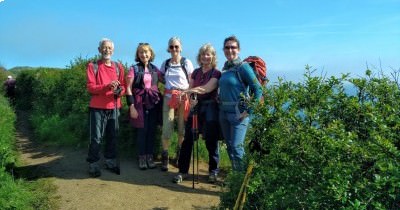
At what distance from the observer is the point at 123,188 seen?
6836 millimetres

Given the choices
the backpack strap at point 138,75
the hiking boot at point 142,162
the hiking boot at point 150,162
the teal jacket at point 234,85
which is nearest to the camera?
the teal jacket at point 234,85

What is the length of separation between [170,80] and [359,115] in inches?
160

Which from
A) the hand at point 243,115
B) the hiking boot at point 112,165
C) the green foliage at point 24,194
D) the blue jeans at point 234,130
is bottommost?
the green foliage at point 24,194

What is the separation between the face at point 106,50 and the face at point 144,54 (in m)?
0.47

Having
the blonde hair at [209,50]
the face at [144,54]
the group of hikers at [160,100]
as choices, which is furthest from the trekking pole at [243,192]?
the face at [144,54]


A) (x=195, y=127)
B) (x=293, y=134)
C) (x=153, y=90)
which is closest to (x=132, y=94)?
(x=153, y=90)

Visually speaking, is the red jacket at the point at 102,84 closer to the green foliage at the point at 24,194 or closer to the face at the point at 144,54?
the face at the point at 144,54

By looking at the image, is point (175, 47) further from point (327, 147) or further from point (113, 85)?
point (327, 147)

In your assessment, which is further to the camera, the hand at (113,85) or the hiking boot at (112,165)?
the hiking boot at (112,165)

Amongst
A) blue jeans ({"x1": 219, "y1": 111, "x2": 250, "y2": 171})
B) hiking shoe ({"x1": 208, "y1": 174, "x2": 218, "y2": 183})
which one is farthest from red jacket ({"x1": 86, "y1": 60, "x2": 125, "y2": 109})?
blue jeans ({"x1": 219, "y1": 111, "x2": 250, "y2": 171})

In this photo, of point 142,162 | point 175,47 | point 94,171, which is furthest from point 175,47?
point 94,171

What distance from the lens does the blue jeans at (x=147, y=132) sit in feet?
24.7

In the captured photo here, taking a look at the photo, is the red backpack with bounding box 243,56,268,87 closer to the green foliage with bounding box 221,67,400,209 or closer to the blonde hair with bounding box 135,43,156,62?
the blonde hair with bounding box 135,43,156,62

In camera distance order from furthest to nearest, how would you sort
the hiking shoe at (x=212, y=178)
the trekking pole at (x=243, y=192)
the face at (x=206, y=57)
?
1. the hiking shoe at (x=212, y=178)
2. the face at (x=206, y=57)
3. the trekking pole at (x=243, y=192)
